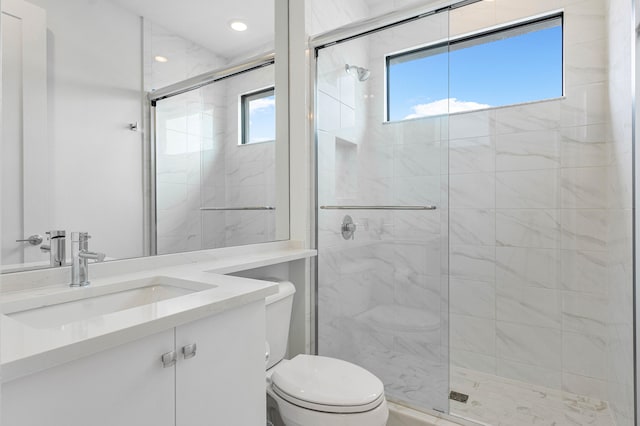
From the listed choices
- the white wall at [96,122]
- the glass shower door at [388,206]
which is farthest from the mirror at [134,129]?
the glass shower door at [388,206]

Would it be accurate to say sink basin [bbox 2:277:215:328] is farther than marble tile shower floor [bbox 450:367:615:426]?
No

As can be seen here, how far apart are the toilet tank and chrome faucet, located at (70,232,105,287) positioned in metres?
0.66

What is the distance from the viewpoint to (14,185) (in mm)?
1020

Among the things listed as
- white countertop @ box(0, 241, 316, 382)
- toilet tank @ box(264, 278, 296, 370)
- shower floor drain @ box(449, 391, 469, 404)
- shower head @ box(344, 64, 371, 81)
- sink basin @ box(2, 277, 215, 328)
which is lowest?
shower floor drain @ box(449, 391, 469, 404)

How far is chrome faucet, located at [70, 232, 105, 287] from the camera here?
1.04 meters

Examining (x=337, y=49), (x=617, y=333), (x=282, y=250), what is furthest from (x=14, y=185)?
(x=617, y=333)

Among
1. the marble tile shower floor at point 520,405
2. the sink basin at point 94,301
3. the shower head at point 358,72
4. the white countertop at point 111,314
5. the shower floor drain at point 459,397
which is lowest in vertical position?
the marble tile shower floor at point 520,405

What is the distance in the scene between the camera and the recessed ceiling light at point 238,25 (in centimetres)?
173

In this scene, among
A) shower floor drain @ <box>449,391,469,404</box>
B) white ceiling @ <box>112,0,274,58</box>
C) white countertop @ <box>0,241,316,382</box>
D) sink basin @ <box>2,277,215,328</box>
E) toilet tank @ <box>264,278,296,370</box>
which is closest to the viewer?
white countertop @ <box>0,241,316,382</box>

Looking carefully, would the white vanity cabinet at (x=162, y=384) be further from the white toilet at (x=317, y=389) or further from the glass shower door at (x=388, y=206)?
the glass shower door at (x=388, y=206)

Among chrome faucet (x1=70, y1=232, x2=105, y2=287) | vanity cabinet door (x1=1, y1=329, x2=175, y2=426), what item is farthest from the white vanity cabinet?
chrome faucet (x1=70, y1=232, x2=105, y2=287)

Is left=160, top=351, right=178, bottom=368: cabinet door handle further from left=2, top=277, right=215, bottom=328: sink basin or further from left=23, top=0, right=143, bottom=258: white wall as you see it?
left=23, top=0, right=143, bottom=258: white wall

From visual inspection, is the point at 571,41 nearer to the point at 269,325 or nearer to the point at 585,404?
the point at 585,404

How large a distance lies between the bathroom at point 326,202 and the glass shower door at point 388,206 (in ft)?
0.03
